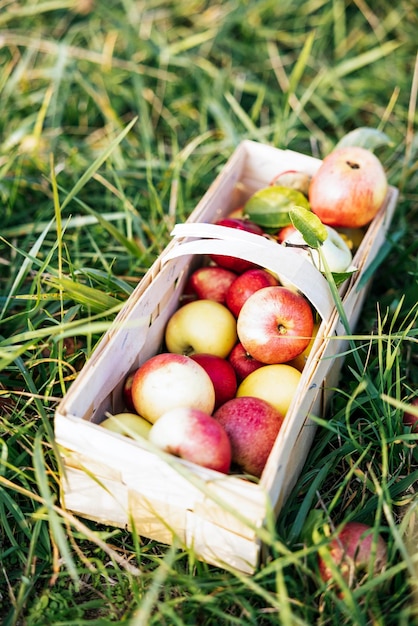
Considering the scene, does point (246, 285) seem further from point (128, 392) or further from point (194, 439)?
point (194, 439)

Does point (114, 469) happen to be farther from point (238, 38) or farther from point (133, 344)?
point (238, 38)

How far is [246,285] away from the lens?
2.17 metres

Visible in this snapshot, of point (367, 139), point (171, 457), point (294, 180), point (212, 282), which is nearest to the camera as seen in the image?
point (171, 457)

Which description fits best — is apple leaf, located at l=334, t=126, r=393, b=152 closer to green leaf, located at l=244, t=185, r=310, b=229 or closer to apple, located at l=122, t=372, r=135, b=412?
green leaf, located at l=244, t=185, r=310, b=229

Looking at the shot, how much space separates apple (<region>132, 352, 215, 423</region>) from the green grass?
0.75 feet

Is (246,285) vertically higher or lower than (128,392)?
higher

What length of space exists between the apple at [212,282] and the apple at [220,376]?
30 centimetres

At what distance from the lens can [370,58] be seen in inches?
137

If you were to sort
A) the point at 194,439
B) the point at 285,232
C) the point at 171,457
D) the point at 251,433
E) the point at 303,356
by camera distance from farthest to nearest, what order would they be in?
the point at 285,232 → the point at 303,356 → the point at 251,433 → the point at 194,439 → the point at 171,457

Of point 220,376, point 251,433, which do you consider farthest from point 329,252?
point 251,433

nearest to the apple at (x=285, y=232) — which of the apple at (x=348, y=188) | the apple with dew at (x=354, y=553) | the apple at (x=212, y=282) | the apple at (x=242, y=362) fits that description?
the apple at (x=348, y=188)

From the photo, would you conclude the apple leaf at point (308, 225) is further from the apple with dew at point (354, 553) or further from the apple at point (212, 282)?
the apple with dew at point (354, 553)

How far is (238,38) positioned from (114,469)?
2.99 metres

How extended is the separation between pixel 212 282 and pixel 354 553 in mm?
1027
